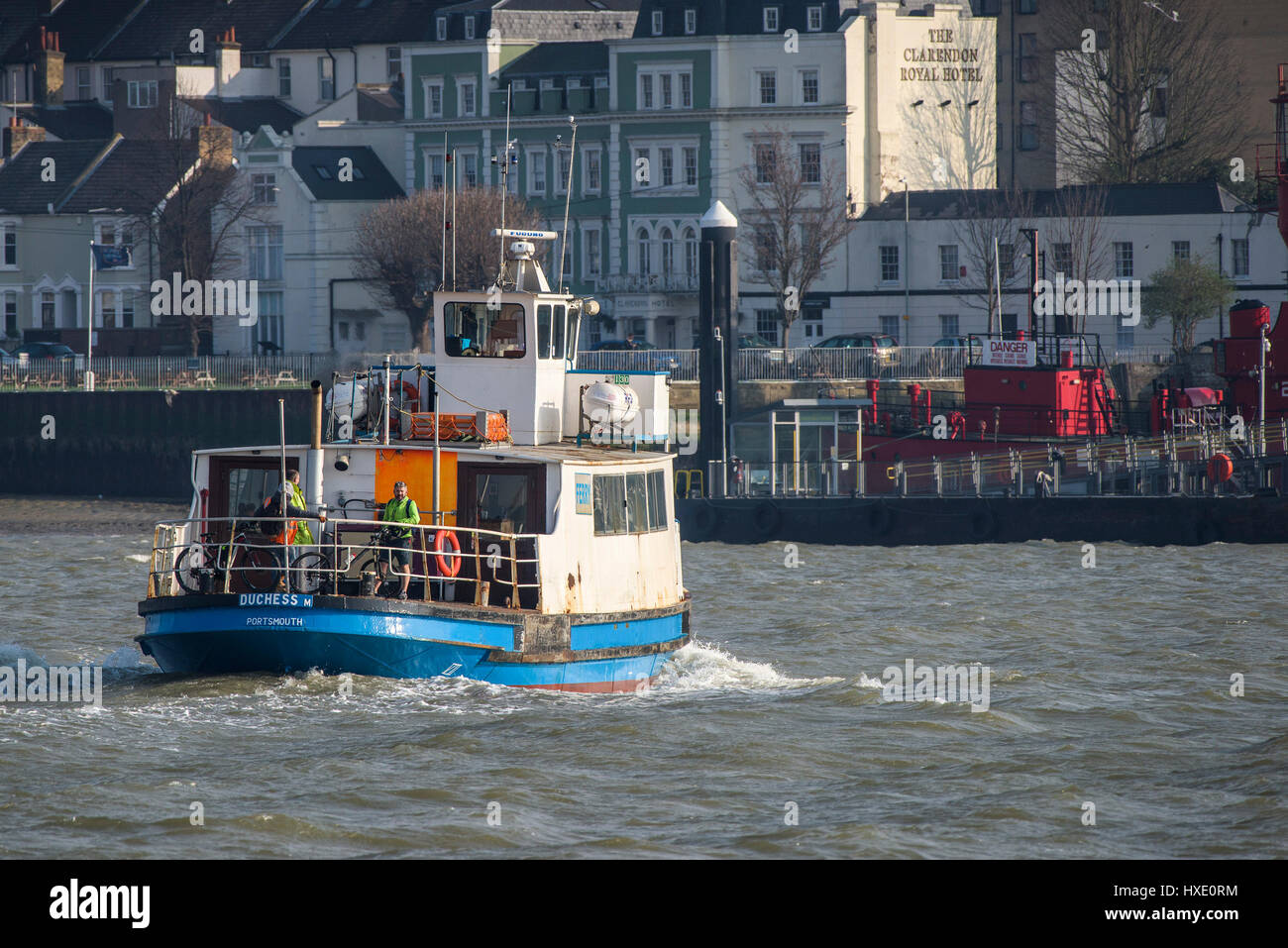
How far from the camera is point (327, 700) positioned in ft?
64.0

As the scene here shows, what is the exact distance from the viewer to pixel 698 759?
1845 centimetres

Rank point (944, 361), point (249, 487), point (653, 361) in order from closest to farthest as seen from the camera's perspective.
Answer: point (249, 487)
point (944, 361)
point (653, 361)

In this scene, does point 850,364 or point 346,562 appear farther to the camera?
point 850,364

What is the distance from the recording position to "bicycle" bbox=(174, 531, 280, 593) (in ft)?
66.6

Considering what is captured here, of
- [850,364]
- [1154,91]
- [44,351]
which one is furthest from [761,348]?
[44,351]

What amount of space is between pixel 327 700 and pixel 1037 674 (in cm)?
959

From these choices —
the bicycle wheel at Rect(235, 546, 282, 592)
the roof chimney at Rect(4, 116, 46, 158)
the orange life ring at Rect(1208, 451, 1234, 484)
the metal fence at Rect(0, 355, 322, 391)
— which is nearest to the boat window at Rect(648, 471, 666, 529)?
the bicycle wheel at Rect(235, 546, 282, 592)

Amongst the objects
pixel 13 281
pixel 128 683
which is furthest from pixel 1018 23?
pixel 128 683

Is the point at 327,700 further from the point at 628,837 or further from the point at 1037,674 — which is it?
the point at 1037,674

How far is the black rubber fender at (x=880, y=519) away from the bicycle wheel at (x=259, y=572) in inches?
1077

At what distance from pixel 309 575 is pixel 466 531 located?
1.72 meters

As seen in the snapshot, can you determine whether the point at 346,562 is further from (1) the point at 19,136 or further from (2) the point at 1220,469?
(1) the point at 19,136

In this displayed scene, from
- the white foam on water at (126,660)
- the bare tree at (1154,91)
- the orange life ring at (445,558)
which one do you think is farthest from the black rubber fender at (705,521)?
the bare tree at (1154,91)

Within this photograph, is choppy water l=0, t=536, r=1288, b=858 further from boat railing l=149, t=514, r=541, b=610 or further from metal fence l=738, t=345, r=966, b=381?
metal fence l=738, t=345, r=966, b=381
